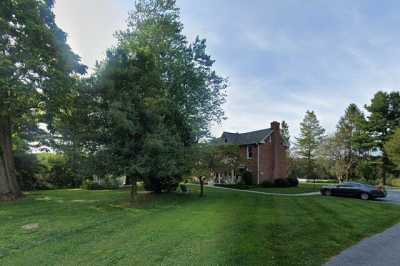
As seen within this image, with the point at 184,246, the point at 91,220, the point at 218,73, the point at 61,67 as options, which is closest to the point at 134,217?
the point at 91,220

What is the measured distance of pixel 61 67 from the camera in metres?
14.6

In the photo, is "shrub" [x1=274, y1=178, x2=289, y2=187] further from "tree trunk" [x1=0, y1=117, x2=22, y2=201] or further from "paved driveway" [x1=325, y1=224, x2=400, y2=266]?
"tree trunk" [x1=0, y1=117, x2=22, y2=201]

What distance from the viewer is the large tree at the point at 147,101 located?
44.7 ft

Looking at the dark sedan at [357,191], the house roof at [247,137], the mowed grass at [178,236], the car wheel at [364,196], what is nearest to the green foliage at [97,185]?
the house roof at [247,137]

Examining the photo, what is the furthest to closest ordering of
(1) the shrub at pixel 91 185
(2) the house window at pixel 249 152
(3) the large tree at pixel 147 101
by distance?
(2) the house window at pixel 249 152 < (1) the shrub at pixel 91 185 < (3) the large tree at pixel 147 101

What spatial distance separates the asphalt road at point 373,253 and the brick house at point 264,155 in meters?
24.2

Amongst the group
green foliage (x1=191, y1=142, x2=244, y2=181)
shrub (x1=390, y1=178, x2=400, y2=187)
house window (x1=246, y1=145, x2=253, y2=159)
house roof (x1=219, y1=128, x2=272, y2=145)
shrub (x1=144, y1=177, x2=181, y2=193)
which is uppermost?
house roof (x1=219, y1=128, x2=272, y2=145)

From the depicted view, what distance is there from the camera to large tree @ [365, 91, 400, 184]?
1556 inches

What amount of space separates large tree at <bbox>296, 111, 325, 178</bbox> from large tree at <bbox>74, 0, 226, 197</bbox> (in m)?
35.7

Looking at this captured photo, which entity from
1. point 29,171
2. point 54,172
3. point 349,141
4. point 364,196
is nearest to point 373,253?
point 364,196

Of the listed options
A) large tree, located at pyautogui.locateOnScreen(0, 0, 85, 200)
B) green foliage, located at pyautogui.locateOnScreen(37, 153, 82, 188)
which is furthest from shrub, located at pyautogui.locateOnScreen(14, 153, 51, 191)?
large tree, located at pyautogui.locateOnScreen(0, 0, 85, 200)

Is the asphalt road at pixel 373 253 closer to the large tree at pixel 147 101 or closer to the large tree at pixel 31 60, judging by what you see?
the large tree at pixel 147 101

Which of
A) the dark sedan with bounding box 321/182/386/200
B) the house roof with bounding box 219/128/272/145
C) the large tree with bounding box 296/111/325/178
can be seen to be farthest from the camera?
the large tree with bounding box 296/111/325/178

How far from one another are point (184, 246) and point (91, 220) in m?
4.56
